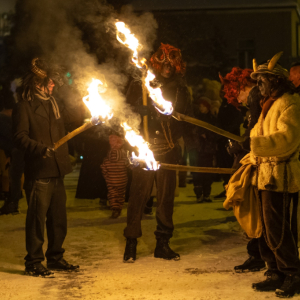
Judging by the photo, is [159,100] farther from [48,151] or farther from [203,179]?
[203,179]

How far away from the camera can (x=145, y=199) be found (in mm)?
5523

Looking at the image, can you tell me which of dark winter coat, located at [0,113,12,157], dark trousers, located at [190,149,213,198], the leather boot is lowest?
the leather boot

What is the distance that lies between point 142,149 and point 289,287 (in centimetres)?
175

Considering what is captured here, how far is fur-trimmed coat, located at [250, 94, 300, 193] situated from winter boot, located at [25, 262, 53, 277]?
2.15 meters

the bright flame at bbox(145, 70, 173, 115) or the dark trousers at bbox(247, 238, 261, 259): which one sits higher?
the bright flame at bbox(145, 70, 173, 115)

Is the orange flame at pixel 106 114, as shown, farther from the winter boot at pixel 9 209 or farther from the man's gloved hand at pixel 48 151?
the winter boot at pixel 9 209

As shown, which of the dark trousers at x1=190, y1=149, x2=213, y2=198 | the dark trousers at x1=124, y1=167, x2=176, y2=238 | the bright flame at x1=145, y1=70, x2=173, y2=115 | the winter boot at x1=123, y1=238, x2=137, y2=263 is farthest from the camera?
the dark trousers at x1=190, y1=149, x2=213, y2=198

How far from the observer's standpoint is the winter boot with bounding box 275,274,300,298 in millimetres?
4090

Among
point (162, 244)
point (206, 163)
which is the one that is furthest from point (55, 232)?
point (206, 163)

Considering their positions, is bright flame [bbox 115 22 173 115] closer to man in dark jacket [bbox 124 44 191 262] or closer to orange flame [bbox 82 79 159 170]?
orange flame [bbox 82 79 159 170]

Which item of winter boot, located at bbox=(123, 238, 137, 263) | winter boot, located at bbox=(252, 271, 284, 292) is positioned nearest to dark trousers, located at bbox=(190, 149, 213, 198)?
winter boot, located at bbox=(123, 238, 137, 263)

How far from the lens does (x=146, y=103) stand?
533cm

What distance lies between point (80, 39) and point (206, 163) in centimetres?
338

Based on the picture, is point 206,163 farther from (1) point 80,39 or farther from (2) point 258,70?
(2) point 258,70
